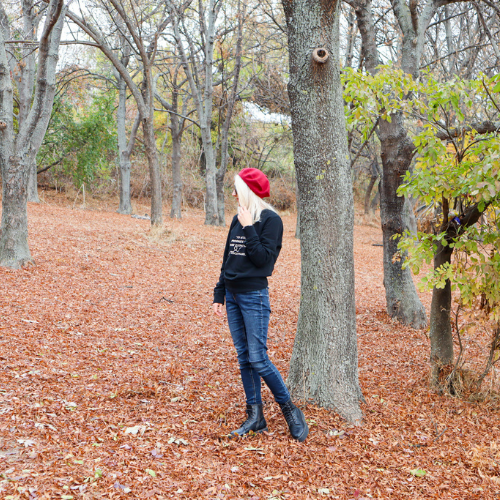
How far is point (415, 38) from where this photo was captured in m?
6.41

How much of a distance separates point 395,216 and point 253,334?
396cm

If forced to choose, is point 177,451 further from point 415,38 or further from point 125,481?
point 415,38

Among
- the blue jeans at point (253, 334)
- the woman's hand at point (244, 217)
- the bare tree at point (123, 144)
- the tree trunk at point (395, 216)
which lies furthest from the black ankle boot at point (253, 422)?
the bare tree at point (123, 144)

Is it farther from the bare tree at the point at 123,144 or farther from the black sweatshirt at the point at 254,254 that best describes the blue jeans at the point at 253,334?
the bare tree at the point at 123,144

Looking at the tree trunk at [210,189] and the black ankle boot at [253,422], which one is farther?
the tree trunk at [210,189]

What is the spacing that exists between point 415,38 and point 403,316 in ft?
12.6

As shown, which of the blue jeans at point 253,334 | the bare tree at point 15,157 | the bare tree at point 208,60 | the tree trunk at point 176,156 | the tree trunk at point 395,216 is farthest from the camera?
the tree trunk at point 176,156

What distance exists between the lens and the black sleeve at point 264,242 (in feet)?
9.91

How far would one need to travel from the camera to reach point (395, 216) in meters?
6.43

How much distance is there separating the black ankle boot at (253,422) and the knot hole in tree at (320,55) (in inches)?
99.2

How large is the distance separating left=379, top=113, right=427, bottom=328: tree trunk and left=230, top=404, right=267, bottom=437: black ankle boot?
3.50 m

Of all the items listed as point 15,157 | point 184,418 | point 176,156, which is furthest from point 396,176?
point 176,156

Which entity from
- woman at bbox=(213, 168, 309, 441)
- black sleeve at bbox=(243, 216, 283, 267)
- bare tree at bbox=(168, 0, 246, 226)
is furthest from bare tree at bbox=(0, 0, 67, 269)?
bare tree at bbox=(168, 0, 246, 226)

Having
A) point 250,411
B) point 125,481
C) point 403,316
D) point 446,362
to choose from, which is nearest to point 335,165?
point 250,411
